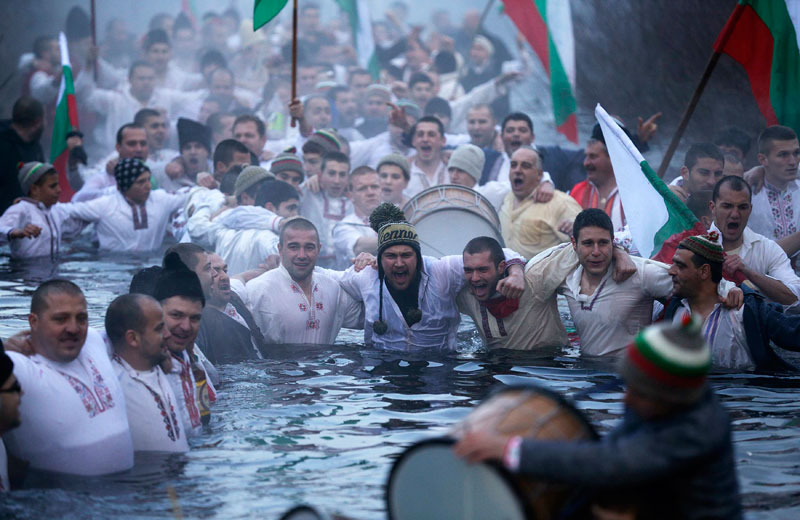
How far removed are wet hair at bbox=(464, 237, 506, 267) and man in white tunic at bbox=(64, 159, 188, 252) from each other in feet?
18.8

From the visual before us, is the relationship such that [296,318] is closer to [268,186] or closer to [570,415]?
[268,186]

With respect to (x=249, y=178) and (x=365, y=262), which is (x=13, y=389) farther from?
(x=249, y=178)

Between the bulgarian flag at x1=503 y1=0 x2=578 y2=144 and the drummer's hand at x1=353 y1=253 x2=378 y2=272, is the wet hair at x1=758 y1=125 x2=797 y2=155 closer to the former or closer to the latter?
the bulgarian flag at x1=503 y1=0 x2=578 y2=144

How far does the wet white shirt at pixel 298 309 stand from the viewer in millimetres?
8820

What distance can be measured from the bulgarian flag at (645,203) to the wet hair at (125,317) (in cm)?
427

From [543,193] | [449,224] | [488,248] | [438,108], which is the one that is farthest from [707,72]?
[438,108]

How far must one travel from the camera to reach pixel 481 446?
11.9 ft

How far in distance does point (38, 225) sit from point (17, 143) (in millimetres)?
1594

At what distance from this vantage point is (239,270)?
10.3 metres

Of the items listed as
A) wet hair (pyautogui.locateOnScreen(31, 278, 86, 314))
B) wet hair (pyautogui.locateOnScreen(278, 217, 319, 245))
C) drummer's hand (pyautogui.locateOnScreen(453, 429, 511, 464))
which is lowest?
drummer's hand (pyautogui.locateOnScreen(453, 429, 511, 464))

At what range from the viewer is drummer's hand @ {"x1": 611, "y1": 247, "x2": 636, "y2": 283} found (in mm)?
7711

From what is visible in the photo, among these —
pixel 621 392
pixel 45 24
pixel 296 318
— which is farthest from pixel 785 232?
pixel 45 24

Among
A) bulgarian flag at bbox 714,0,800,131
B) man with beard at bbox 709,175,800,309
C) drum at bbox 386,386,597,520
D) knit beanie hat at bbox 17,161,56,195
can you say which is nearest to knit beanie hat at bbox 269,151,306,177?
knit beanie hat at bbox 17,161,56,195

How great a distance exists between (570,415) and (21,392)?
103 inches
